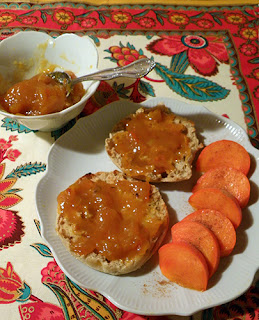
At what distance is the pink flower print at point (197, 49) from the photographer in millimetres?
2881

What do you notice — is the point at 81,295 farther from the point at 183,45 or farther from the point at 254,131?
the point at 183,45

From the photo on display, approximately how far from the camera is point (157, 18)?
3180 millimetres

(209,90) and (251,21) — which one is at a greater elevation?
(251,21)

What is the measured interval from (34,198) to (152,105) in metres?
1.07

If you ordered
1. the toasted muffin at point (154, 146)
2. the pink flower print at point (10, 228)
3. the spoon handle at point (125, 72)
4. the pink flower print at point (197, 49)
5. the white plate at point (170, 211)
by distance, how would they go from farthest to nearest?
the pink flower print at point (197, 49) < the spoon handle at point (125, 72) < the toasted muffin at point (154, 146) < the pink flower print at point (10, 228) < the white plate at point (170, 211)

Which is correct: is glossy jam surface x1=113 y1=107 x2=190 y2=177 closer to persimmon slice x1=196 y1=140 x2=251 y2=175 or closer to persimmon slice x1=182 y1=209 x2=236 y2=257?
persimmon slice x1=196 y1=140 x2=251 y2=175

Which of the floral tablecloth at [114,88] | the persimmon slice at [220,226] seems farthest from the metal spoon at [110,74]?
the persimmon slice at [220,226]

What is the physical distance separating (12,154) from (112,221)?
37.1 inches

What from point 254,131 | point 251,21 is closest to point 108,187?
point 254,131

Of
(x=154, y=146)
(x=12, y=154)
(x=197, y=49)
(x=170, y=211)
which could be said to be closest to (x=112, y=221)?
(x=170, y=211)

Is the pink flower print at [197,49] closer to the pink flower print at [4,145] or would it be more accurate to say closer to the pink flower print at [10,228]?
the pink flower print at [4,145]

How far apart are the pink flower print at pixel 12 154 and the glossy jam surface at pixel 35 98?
31 centimetres

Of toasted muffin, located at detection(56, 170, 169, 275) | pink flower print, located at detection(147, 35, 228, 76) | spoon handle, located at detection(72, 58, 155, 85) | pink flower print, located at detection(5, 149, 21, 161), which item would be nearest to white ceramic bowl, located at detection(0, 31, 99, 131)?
spoon handle, located at detection(72, 58, 155, 85)

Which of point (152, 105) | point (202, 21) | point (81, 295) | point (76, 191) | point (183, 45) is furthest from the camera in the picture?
point (202, 21)
